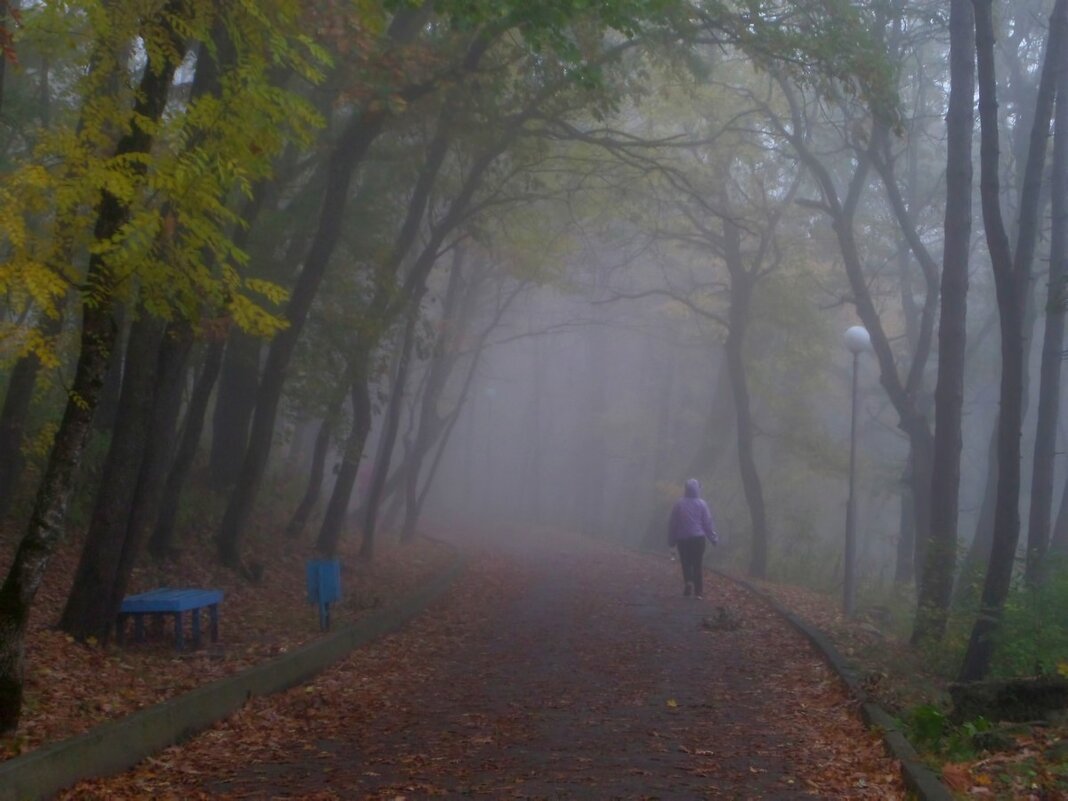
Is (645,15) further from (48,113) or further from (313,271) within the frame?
(48,113)

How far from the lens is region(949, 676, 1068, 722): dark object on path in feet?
29.3

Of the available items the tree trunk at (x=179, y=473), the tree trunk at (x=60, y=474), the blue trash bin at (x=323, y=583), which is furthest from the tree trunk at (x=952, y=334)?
the tree trunk at (x=60, y=474)

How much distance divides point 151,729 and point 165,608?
3.35 meters

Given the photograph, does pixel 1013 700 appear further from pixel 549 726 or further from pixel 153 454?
pixel 153 454

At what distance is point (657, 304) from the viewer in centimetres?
4738

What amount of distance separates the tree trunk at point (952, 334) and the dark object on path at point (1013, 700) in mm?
6391

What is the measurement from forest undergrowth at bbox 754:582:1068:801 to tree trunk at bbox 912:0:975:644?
81 cm

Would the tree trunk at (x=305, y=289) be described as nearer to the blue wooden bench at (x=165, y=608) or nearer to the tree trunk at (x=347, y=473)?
the tree trunk at (x=347, y=473)

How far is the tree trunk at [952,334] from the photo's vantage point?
1548 centimetres

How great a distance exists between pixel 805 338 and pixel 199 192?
27.6m

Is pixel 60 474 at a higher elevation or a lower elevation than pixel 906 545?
lower

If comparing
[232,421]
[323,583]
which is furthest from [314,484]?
[323,583]

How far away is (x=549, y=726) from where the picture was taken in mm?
9438

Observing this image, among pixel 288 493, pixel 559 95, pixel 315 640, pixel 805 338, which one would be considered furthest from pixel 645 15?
pixel 805 338
